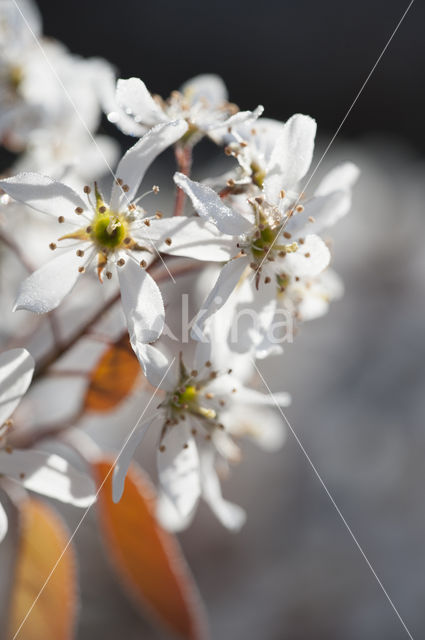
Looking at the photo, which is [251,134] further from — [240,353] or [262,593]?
[262,593]

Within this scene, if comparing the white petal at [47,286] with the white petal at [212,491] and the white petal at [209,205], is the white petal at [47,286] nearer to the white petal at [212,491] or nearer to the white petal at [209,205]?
the white petal at [209,205]

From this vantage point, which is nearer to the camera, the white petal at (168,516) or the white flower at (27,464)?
the white flower at (27,464)

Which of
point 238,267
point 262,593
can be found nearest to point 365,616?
point 262,593

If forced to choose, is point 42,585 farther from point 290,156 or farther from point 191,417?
point 290,156

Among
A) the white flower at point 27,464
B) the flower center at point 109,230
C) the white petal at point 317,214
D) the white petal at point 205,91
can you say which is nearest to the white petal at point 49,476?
the white flower at point 27,464

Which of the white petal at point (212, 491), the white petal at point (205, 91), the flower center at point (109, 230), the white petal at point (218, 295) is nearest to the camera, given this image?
the white petal at point (218, 295)

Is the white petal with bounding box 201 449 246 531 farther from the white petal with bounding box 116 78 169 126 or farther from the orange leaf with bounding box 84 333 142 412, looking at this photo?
the white petal with bounding box 116 78 169 126

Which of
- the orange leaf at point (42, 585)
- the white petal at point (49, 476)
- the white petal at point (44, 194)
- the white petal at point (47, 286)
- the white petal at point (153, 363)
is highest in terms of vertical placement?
the white petal at point (44, 194)
